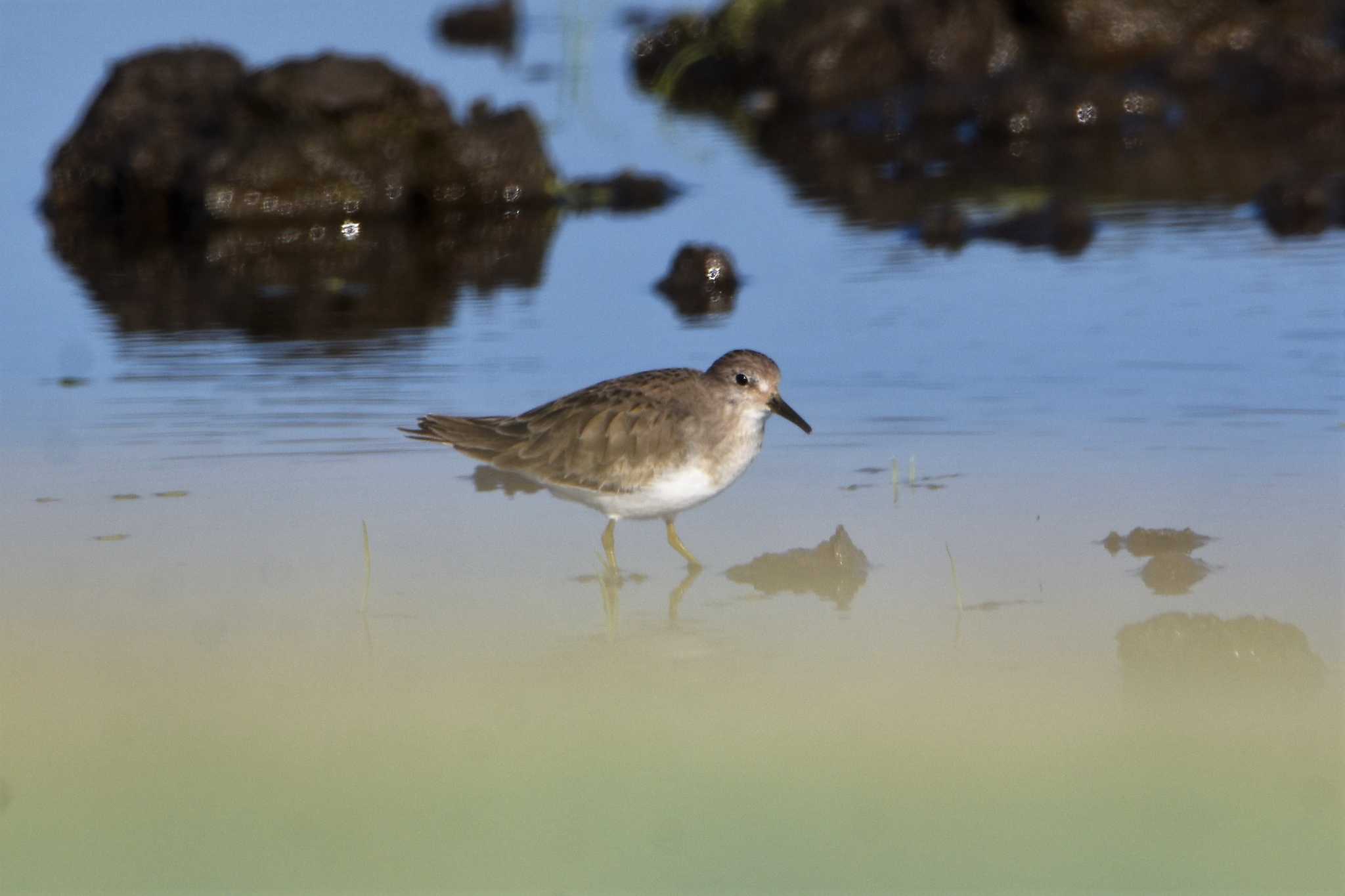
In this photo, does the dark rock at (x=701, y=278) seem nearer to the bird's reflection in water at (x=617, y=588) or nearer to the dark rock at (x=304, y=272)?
the dark rock at (x=304, y=272)

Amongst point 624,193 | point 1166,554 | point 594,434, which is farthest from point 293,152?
point 1166,554

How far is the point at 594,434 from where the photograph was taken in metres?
8.49

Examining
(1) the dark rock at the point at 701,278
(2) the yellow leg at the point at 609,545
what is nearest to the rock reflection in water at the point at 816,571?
(2) the yellow leg at the point at 609,545

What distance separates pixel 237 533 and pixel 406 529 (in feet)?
2.61

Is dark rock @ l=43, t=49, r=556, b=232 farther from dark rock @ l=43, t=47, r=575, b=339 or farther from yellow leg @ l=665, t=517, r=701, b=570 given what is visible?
yellow leg @ l=665, t=517, r=701, b=570

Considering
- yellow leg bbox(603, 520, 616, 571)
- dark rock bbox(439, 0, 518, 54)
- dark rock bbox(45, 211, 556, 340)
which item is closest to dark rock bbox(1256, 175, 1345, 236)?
dark rock bbox(45, 211, 556, 340)

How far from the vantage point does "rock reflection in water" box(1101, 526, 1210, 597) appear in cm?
790

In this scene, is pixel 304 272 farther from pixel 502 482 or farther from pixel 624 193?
pixel 502 482

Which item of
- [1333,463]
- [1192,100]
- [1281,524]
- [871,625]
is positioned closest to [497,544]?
[871,625]

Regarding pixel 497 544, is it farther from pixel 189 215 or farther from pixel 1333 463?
pixel 189 215

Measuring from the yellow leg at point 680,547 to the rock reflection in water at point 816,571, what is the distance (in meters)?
0.21

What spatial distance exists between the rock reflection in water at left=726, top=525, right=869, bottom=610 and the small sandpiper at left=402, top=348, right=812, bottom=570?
0.32 metres

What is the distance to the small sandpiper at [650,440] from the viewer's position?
8.26 m

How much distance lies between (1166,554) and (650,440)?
89.0 inches
